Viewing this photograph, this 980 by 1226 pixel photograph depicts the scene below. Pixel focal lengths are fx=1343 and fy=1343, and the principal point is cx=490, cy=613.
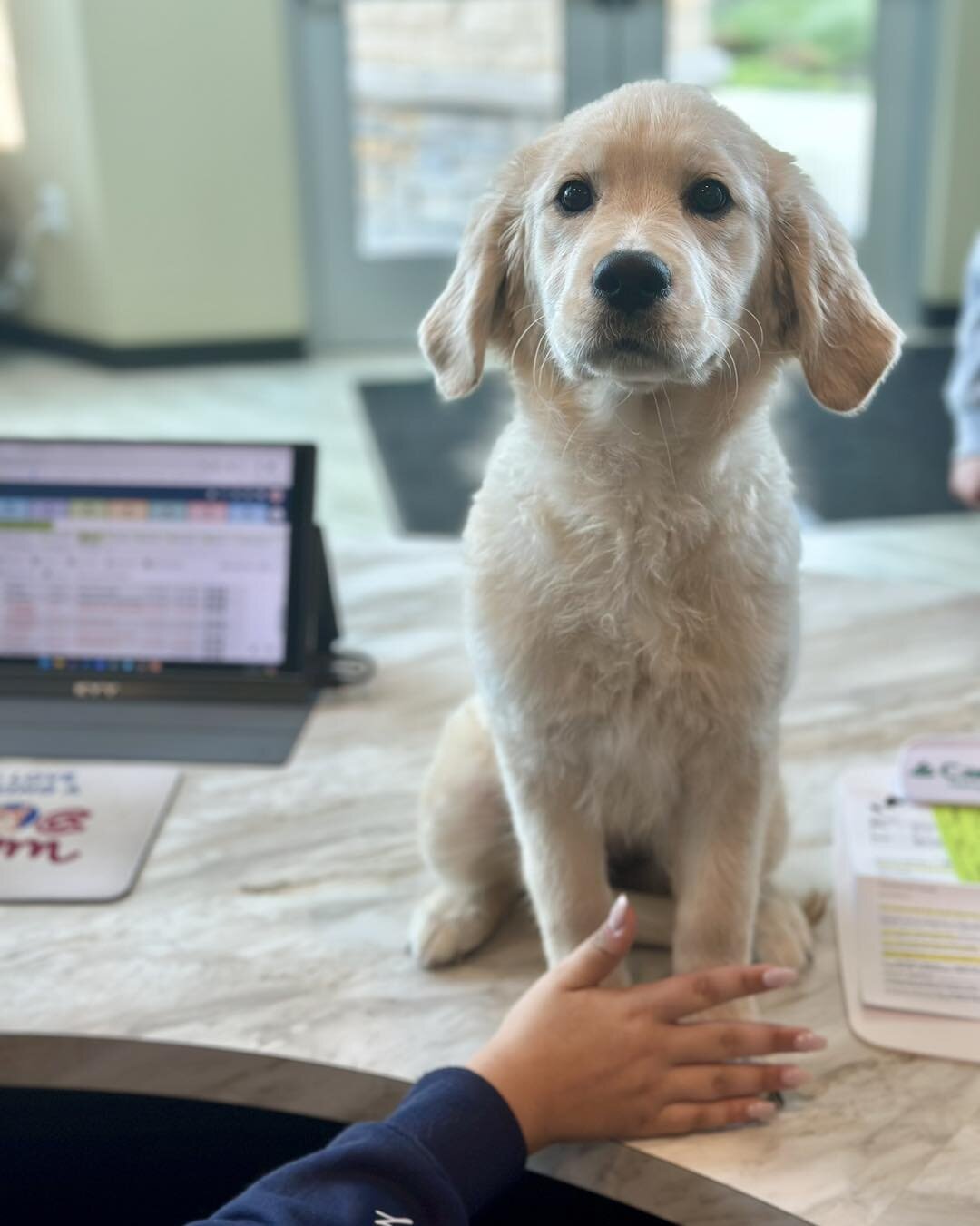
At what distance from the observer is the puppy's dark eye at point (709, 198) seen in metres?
0.90

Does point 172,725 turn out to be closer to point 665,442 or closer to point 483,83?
point 665,442

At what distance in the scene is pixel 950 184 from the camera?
4.41 meters

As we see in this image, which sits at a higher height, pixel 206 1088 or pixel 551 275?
pixel 551 275

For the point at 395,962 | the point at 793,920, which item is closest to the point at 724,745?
the point at 793,920

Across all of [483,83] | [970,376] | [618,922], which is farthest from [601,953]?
[483,83]

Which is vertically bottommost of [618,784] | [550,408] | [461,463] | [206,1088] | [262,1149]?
[461,463]

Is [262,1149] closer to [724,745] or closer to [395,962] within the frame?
[395,962]

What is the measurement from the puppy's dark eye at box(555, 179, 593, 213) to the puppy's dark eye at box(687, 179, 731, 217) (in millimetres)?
72

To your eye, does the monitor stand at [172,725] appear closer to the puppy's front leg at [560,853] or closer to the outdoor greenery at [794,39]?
the puppy's front leg at [560,853]

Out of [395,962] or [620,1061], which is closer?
[620,1061]

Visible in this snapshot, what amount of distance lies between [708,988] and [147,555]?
2.55 feet

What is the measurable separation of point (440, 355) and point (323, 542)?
1.49ft

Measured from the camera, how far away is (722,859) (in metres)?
1.01

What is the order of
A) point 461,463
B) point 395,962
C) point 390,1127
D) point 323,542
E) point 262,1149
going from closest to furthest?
point 390,1127 → point 395,962 → point 262,1149 → point 323,542 → point 461,463
